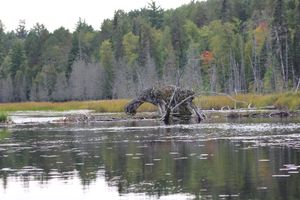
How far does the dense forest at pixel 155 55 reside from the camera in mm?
122062

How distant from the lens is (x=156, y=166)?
80.6 feet

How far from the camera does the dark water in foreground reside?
1886 cm

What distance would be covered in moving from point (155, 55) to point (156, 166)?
427ft

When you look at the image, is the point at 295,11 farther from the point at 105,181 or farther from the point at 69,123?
the point at 105,181

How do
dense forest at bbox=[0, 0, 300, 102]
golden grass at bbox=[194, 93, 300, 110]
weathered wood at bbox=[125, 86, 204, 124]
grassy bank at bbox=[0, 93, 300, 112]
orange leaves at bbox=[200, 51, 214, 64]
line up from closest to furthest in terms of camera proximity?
weathered wood at bbox=[125, 86, 204, 124] → grassy bank at bbox=[0, 93, 300, 112] → golden grass at bbox=[194, 93, 300, 110] → dense forest at bbox=[0, 0, 300, 102] → orange leaves at bbox=[200, 51, 214, 64]

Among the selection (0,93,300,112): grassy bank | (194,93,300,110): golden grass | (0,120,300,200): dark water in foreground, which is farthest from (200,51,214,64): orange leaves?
(0,120,300,200): dark water in foreground

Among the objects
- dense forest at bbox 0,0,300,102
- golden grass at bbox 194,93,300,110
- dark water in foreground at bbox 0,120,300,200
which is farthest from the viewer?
dense forest at bbox 0,0,300,102

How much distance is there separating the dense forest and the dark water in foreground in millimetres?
73517

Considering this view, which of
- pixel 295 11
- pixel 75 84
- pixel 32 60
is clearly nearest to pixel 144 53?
pixel 75 84

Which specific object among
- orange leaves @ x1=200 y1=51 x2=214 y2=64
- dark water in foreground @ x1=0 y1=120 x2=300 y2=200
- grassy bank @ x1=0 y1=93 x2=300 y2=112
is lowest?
dark water in foreground @ x1=0 y1=120 x2=300 y2=200

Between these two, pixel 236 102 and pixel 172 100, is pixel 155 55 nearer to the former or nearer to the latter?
pixel 236 102

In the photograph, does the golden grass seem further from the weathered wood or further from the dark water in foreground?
the dark water in foreground

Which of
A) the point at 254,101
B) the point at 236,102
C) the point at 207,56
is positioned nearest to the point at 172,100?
the point at 236,102

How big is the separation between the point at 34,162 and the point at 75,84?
11687cm
